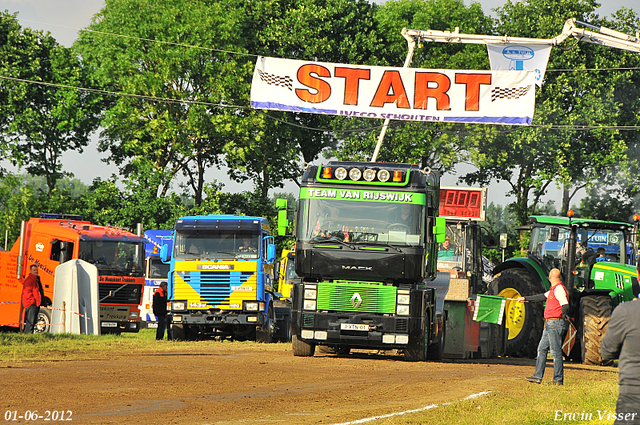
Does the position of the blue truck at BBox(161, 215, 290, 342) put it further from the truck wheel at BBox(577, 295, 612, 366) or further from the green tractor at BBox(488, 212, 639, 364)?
the truck wheel at BBox(577, 295, 612, 366)

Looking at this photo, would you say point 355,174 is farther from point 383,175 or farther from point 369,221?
point 369,221

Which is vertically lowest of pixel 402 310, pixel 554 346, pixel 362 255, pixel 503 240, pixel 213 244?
pixel 554 346

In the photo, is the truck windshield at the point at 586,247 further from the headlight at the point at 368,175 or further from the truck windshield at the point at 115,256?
the truck windshield at the point at 115,256

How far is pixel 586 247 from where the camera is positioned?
63.2 ft

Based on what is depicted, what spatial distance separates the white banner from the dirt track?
1240 cm

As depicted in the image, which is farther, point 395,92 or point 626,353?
point 395,92

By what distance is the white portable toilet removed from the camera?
898 inches

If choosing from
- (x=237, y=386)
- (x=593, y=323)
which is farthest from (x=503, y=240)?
(x=237, y=386)

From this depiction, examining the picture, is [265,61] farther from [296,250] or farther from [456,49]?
[456,49]

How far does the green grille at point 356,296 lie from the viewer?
16.2m

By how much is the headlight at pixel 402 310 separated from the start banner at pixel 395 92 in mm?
11197

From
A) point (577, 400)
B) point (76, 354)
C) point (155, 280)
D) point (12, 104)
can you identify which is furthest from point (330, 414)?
point (12, 104)

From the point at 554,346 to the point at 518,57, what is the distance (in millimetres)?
16138

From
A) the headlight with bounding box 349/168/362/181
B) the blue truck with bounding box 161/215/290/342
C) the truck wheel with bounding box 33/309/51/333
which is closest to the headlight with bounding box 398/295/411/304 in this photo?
the headlight with bounding box 349/168/362/181
